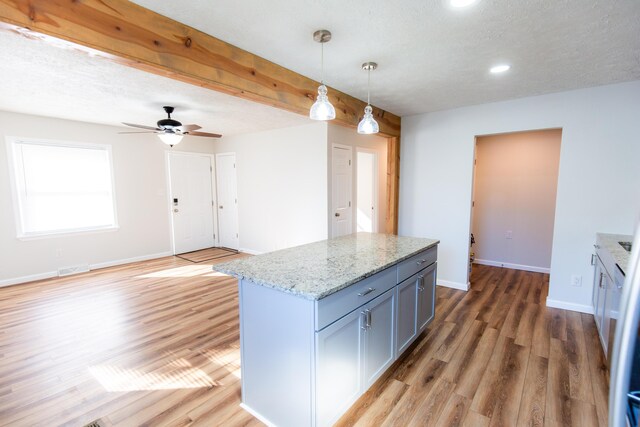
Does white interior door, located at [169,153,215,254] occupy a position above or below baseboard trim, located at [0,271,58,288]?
above

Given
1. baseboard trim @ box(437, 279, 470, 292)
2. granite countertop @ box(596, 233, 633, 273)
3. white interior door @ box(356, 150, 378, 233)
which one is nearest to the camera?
granite countertop @ box(596, 233, 633, 273)

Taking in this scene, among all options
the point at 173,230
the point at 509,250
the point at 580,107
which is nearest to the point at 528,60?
the point at 580,107

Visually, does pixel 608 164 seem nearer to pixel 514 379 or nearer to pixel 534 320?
pixel 534 320

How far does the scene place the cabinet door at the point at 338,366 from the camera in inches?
62.7

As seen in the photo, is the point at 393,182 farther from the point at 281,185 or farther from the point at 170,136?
the point at 170,136

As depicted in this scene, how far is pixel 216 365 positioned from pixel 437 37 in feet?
9.58

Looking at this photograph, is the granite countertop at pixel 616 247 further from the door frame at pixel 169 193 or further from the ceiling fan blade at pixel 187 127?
the door frame at pixel 169 193

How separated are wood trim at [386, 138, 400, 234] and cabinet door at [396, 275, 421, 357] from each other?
6.93ft

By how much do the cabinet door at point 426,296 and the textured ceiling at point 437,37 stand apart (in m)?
1.79

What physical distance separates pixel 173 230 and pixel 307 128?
3369 mm

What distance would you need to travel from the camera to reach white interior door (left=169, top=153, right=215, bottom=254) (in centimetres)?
594

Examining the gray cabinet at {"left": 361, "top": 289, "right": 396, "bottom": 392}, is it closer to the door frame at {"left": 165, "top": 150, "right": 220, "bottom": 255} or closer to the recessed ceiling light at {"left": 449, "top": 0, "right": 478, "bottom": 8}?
the recessed ceiling light at {"left": 449, "top": 0, "right": 478, "bottom": 8}

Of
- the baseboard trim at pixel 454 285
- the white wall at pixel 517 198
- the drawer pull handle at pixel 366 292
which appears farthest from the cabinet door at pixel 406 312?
the white wall at pixel 517 198

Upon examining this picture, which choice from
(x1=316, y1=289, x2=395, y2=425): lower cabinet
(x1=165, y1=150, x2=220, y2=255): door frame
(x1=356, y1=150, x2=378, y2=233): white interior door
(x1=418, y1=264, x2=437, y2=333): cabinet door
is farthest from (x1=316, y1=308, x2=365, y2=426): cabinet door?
(x1=165, y1=150, x2=220, y2=255): door frame
